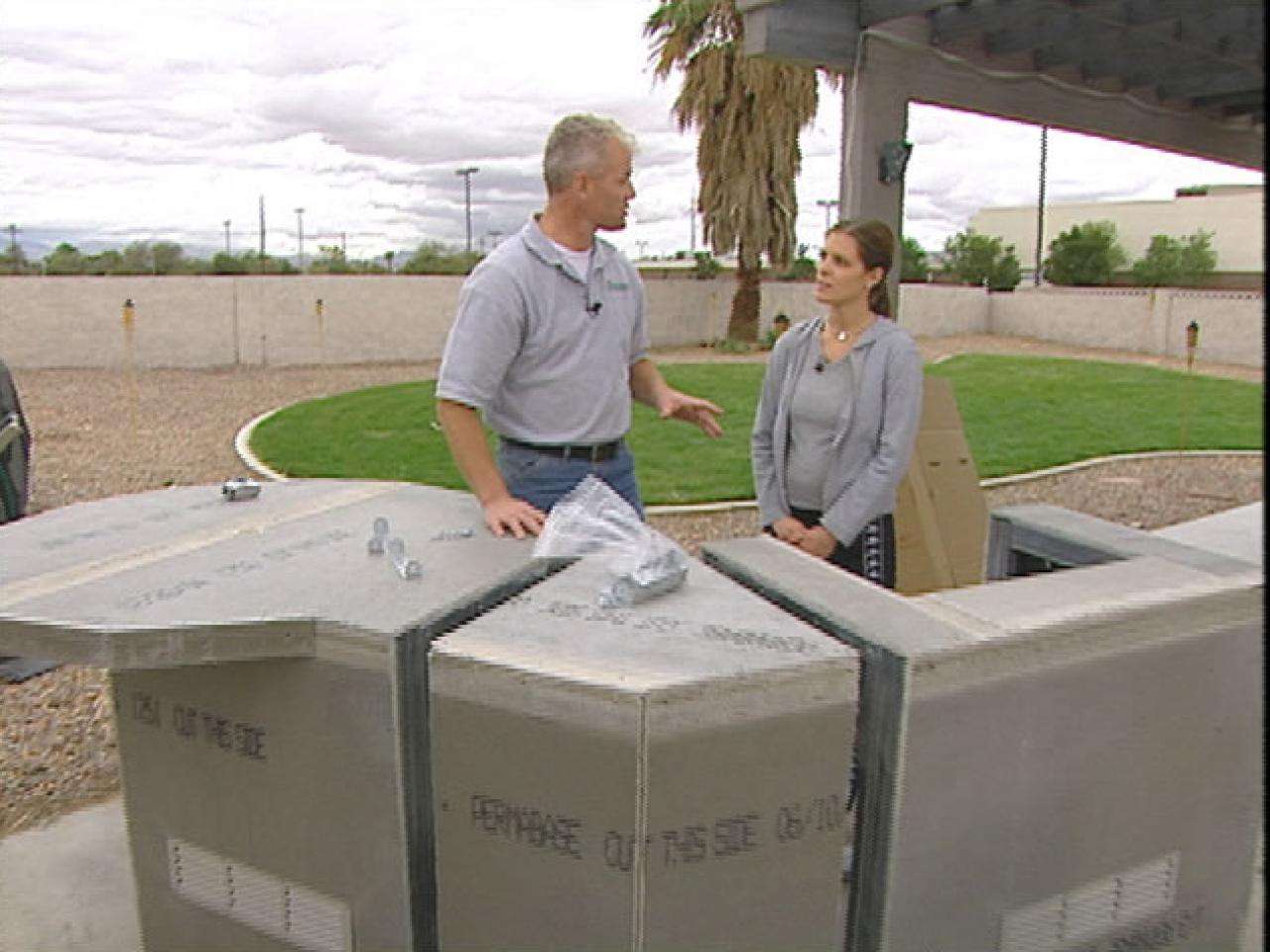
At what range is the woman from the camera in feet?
9.55

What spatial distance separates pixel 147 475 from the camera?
28.8 ft

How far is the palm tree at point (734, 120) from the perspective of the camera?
1823cm

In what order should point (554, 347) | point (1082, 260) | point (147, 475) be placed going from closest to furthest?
point (554, 347)
point (147, 475)
point (1082, 260)

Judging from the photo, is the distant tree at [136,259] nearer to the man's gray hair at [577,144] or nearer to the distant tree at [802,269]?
the distant tree at [802,269]

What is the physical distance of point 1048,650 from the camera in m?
1.94

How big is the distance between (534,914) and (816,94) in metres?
18.6

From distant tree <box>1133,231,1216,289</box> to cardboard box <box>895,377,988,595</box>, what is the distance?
3319 cm

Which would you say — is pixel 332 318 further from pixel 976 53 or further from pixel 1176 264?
pixel 1176 264

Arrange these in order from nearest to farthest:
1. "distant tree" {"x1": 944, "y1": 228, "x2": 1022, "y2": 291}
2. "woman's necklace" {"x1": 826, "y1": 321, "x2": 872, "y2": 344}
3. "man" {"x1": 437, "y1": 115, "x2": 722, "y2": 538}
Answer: "man" {"x1": 437, "y1": 115, "x2": 722, "y2": 538} < "woman's necklace" {"x1": 826, "y1": 321, "x2": 872, "y2": 344} < "distant tree" {"x1": 944, "y1": 228, "x2": 1022, "y2": 291}

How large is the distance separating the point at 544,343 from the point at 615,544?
647 mm

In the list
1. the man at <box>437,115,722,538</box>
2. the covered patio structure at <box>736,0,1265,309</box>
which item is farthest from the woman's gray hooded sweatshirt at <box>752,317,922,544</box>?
the covered patio structure at <box>736,0,1265,309</box>

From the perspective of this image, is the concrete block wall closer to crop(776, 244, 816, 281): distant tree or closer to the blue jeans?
crop(776, 244, 816, 281): distant tree

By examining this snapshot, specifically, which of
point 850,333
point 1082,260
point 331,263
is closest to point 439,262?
point 331,263

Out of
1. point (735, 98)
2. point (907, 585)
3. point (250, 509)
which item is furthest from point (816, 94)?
point (250, 509)
